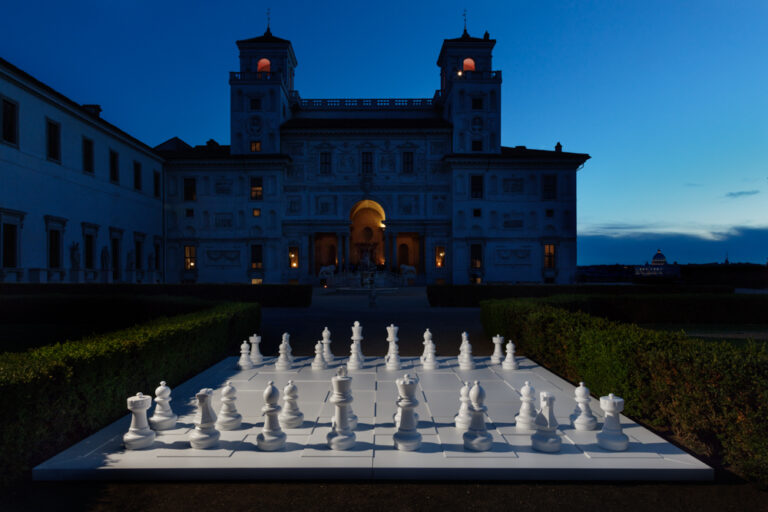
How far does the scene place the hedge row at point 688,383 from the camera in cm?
433

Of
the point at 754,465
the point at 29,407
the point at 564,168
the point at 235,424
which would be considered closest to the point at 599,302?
the point at 754,465

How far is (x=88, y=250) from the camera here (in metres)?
27.8

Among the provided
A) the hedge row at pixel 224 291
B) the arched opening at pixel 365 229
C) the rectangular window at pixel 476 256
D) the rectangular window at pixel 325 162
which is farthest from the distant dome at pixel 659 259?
the hedge row at pixel 224 291

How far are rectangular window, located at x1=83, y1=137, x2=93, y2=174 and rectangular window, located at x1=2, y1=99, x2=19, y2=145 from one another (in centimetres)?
564

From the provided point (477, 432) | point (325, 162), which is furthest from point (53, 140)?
point (477, 432)

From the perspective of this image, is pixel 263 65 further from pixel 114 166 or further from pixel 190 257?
pixel 190 257

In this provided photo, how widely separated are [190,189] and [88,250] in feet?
39.6

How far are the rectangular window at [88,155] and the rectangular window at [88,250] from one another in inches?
161

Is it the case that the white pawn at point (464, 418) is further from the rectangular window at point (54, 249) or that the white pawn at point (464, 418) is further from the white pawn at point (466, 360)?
the rectangular window at point (54, 249)

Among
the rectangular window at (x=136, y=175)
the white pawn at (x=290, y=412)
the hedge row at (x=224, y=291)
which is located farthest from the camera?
the rectangular window at (x=136, y=175)

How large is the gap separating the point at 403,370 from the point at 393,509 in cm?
463

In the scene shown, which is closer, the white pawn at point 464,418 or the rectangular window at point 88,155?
the white pawn at point 464,418

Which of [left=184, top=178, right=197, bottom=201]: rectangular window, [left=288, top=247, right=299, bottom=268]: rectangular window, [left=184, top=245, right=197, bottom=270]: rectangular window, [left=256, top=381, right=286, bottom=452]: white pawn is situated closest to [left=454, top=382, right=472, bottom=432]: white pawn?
[left=256, top=381, right=286, bottom=452]: white pawn

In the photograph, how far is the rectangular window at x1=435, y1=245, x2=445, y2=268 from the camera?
39000mm
